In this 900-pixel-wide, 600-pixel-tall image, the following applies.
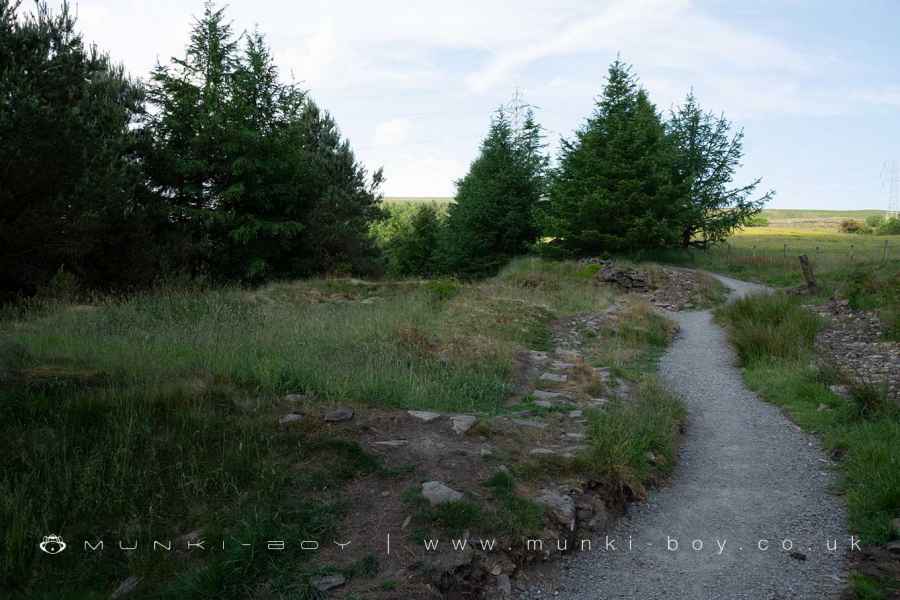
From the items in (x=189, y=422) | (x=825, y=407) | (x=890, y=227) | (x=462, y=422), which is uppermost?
(x=890, y=227)

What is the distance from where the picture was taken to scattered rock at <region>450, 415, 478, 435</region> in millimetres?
5914

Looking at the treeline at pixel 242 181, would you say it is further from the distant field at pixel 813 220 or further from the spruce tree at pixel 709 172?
the distant field at pixel 813 220

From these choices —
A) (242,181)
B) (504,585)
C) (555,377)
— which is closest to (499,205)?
(242,181)

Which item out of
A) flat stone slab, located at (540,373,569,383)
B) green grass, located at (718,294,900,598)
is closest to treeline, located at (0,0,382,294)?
flat stone slab, located at (540,373,569,383)

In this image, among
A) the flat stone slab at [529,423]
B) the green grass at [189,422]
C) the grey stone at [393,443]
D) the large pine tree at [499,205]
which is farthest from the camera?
the large pine tree at [499,205]

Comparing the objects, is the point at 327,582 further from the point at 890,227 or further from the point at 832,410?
the point at 890,227

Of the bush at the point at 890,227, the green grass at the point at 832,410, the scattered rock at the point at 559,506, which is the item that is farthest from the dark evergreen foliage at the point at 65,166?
the bush at the point at 890,227

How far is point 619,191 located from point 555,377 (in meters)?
20.2

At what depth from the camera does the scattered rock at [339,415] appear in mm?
5754

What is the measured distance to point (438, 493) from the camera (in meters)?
4.64

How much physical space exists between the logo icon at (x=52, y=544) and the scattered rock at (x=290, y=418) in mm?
1916

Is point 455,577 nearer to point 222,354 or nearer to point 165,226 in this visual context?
point 222,354

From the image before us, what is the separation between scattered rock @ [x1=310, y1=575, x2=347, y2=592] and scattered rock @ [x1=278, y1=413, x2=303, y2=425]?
202 centimetres

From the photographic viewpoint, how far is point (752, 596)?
156 inches
